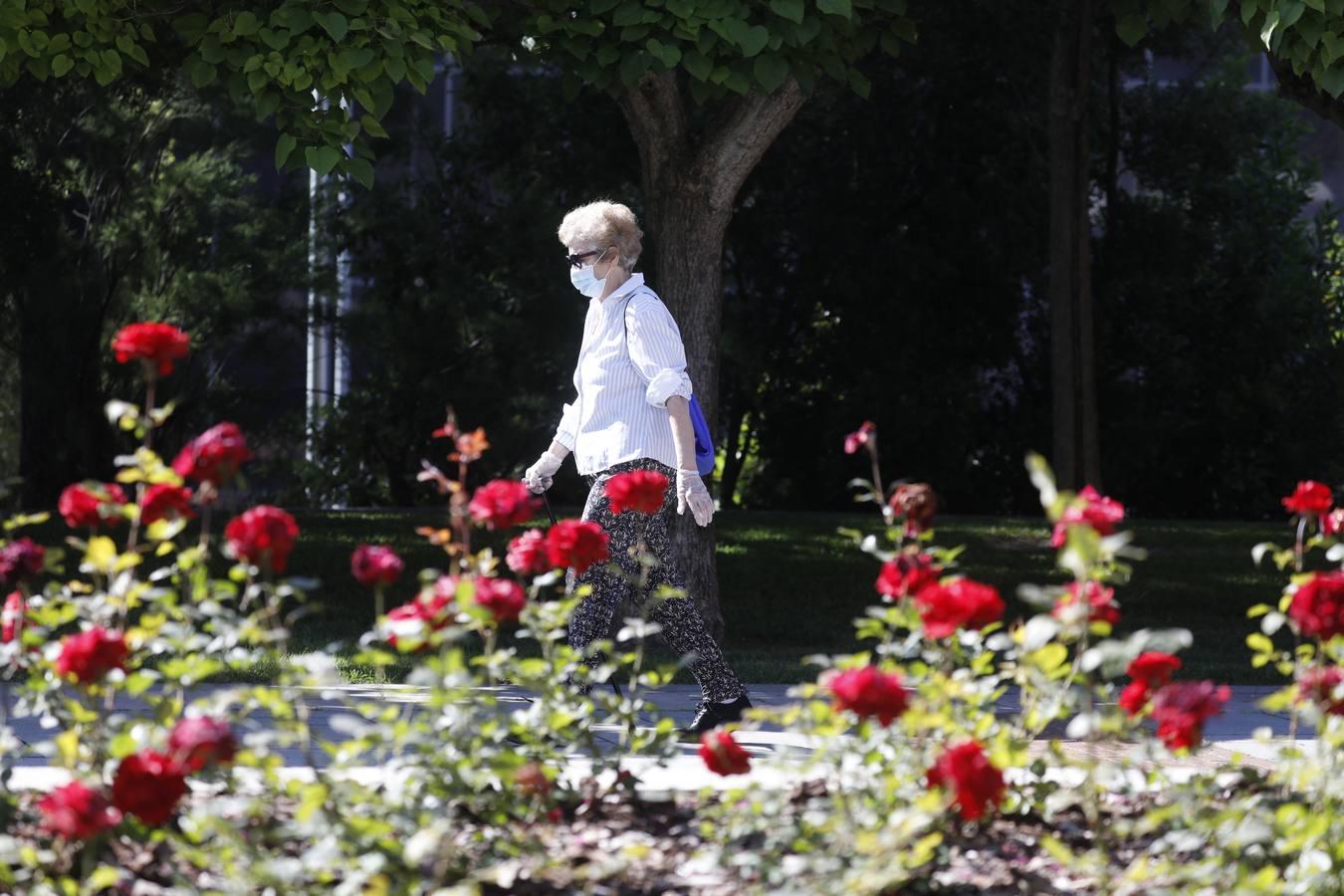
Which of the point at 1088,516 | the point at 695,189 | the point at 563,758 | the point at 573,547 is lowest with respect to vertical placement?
the point at 563,758

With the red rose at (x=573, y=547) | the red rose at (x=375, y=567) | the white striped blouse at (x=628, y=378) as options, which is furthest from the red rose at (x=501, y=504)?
the white striped blouse at (x=628, y=378)

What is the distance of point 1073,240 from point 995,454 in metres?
4.78

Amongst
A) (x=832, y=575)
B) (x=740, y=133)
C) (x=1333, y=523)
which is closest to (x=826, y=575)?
(x=832, y=575)

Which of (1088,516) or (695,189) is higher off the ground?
(695,189)

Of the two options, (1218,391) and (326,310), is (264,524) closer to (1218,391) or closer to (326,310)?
(326,310)

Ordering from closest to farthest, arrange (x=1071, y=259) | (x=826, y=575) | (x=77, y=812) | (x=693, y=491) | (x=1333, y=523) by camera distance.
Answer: (x=77, y=812)
(x=1333, y=523)
(x=693, y=491)
(x=826, y=575)
(x=1071, y=259)

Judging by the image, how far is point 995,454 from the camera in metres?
18.2

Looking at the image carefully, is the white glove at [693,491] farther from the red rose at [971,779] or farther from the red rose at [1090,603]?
the red rose at [971,779]

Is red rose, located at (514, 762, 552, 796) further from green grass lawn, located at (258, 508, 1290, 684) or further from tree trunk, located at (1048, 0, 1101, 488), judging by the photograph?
tree trunk, located at (1048, 0, 1101, 488)

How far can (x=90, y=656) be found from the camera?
10.2 feet

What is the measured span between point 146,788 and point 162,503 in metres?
0.72

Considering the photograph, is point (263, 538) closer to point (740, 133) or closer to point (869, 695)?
point (869, 695)

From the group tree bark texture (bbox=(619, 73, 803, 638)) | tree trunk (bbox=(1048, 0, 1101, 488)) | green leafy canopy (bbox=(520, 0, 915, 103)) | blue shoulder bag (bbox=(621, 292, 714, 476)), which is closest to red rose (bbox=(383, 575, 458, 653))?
blue shoulder bag (bbox=(621, 292, 714, 476))

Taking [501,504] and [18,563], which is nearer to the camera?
[18,563]
